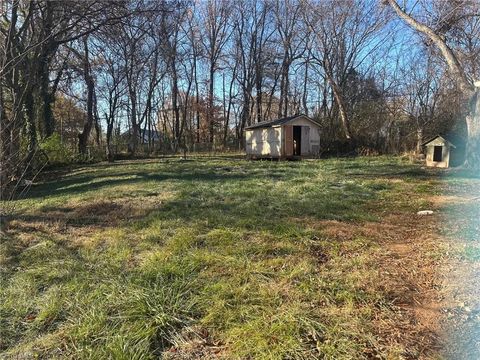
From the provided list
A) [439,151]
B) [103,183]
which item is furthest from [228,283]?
[439,151]

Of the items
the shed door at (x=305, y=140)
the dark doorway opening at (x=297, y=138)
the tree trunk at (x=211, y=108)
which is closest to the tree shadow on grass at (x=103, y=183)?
the dark doorway opening at (x=297, y=138)

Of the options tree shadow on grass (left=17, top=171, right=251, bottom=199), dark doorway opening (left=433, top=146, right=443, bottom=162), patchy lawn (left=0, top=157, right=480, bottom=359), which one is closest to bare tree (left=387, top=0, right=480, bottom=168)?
dark doorway opening (left=433, top=146, right=443, bottom=162)

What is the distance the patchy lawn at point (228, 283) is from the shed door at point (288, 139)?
12847 mm

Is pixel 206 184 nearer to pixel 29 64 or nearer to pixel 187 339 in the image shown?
pixel 187 339

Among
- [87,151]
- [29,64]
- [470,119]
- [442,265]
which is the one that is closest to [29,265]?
[442,265]

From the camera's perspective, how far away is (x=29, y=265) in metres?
3.56

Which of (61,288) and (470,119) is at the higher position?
(470,119)

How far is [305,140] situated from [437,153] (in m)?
8.30

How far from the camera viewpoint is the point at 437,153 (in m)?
10.8

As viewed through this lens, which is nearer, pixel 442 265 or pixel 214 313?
pixel 214 313

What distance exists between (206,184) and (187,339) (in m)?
5.59

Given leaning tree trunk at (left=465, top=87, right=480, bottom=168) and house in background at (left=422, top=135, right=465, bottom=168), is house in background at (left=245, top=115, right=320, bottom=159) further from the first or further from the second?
leaning tree trunk at (left=465, top=87, right=480, bottom=168)

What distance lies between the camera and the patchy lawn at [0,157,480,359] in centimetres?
212

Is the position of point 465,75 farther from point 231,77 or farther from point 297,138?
point 231,77
